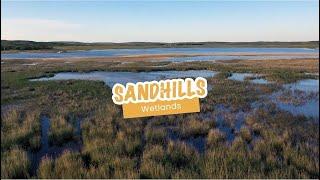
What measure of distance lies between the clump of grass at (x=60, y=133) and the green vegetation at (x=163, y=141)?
3 centimetres

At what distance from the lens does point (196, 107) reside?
945 cm

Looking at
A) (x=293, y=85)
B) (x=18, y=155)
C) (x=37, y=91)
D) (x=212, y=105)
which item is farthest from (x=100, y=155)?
(x=293, y=85)

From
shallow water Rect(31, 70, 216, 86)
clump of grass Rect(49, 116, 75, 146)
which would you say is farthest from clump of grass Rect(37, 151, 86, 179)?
shallow water Rect(31, 70, 216, 86)

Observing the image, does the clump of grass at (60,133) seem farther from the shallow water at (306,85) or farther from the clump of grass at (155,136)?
the shallow water at (306,85)

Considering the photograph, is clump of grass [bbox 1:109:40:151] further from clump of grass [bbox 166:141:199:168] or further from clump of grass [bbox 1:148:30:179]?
clump of grass [bbox 166:141:199:168]

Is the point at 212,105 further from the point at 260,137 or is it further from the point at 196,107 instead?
the point at 196,107

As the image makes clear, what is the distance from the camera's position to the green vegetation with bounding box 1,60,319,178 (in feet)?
28.2

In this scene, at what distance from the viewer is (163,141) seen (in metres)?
11.7

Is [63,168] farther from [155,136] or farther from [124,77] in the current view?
[124,77]

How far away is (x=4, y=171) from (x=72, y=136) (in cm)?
401

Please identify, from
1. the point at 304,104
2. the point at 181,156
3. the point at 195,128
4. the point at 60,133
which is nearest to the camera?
the point at 181,156

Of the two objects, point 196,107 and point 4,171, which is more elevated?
point 196,107

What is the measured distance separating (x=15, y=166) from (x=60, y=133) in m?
3.69

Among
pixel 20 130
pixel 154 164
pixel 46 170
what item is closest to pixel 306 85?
pixel 154 164
